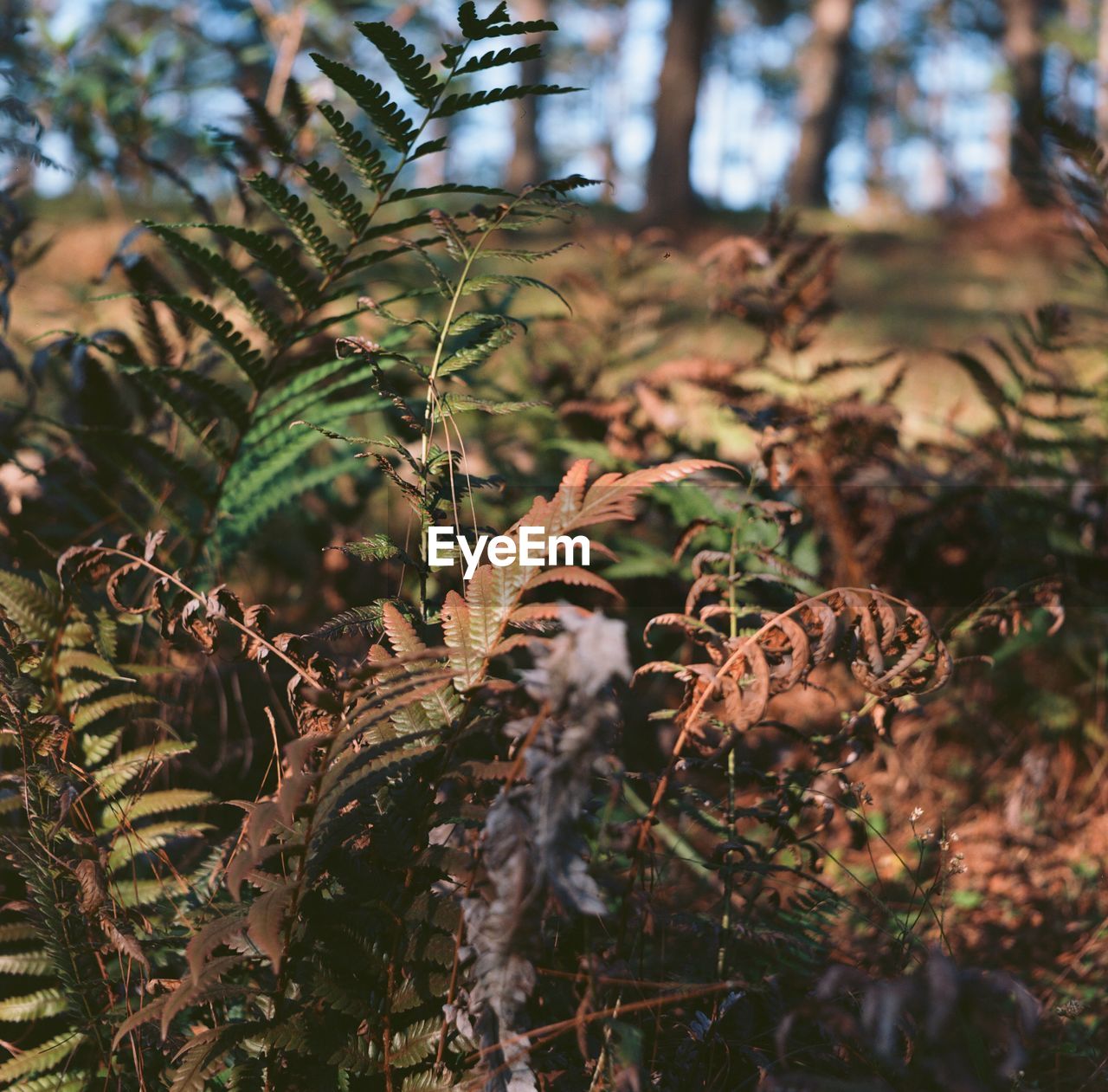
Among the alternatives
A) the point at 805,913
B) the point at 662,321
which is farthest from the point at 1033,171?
the point at 662,321

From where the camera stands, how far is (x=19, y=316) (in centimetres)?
454

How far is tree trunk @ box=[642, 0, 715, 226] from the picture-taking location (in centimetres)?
827

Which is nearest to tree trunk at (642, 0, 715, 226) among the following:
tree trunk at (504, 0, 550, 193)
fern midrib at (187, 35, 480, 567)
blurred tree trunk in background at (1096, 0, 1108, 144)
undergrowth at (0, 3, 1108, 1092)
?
tree trunk at (504, 0, 550, 193)

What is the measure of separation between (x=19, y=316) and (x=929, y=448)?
4254 millimetres

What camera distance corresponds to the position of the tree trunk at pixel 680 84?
827 cm

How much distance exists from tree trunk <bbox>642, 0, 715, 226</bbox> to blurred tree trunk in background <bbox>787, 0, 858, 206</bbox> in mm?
2342

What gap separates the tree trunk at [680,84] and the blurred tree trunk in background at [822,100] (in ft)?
7.68

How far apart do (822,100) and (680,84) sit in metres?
2.99

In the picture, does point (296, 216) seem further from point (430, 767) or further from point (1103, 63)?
point (1103, 63)

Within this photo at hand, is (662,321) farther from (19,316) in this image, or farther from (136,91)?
(19,316)

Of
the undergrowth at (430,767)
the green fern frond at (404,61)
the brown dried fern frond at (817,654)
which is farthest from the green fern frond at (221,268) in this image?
the brown dried fern frond at (817,654)

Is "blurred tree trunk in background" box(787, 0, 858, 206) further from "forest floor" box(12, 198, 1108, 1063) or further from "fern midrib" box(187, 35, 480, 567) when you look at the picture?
"fern midrib" box(187, 35, 480, 567)

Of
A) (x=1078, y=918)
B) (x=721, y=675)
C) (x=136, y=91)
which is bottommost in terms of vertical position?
(x=1078, y=918)

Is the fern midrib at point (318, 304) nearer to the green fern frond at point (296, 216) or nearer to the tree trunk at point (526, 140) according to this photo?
the green fern frond at point (296, 216)
